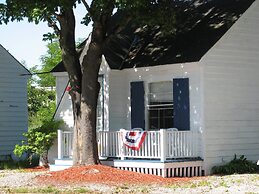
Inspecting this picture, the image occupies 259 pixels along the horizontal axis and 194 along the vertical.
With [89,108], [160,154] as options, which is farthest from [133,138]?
[89,108]

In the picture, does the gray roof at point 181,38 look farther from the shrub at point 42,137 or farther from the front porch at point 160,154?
the front porch at point 160,154

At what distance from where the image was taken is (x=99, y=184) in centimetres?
1650

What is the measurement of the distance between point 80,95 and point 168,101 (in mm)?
3274

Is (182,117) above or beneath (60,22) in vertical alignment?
beneath

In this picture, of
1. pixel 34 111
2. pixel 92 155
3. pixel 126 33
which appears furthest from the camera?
pixel 34 111

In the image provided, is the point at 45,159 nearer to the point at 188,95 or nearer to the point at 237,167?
the point at 188,95

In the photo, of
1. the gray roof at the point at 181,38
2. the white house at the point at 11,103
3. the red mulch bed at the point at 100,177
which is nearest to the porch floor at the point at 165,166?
the red mulch bed at the point at 100,177

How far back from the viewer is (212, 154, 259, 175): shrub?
19469 mm

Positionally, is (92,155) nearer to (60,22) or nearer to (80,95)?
(80,95)

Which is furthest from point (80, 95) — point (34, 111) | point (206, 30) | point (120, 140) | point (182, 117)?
point (34, 111)

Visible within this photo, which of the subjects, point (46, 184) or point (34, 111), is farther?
point (34, 111)

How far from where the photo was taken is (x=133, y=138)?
64.1ft

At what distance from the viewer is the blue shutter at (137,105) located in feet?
70.5

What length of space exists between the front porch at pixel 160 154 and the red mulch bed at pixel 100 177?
0.55 metres
